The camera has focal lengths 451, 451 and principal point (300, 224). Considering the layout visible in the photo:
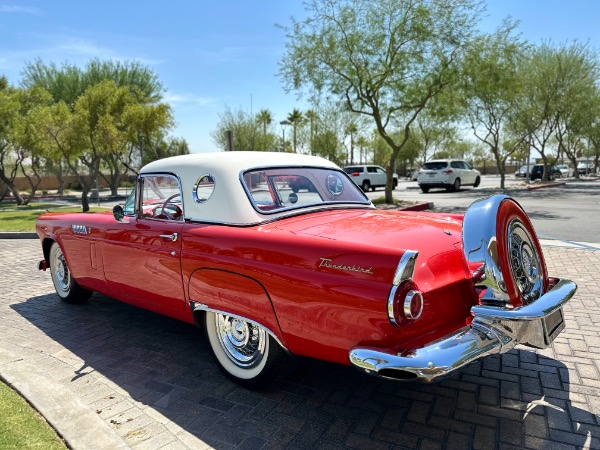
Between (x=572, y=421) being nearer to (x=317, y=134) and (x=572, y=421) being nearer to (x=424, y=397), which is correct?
(x=424, y=397)

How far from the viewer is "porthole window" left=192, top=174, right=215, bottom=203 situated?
3.38 meters

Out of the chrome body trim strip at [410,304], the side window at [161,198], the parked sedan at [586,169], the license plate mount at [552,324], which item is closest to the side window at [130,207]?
the side window at [161,198]

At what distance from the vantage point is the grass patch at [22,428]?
247 centimetres

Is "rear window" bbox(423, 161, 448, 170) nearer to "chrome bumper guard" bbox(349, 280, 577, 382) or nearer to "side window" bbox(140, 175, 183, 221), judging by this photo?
"side window" bbox(140, 175, 183, 221)

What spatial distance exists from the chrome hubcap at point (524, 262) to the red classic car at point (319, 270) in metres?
0.01

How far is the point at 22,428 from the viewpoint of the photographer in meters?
2.63

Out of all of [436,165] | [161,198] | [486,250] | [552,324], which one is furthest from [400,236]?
[436,165]

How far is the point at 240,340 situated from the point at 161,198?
151 cm

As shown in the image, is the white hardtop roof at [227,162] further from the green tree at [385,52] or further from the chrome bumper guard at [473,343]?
the green tree at [385,52]

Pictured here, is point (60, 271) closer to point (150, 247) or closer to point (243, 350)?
point (150, 247)

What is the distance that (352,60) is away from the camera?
15008mm

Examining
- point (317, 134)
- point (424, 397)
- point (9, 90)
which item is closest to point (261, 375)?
A: point (424, 397)

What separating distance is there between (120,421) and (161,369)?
72cm

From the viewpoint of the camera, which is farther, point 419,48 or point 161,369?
point 419,48
